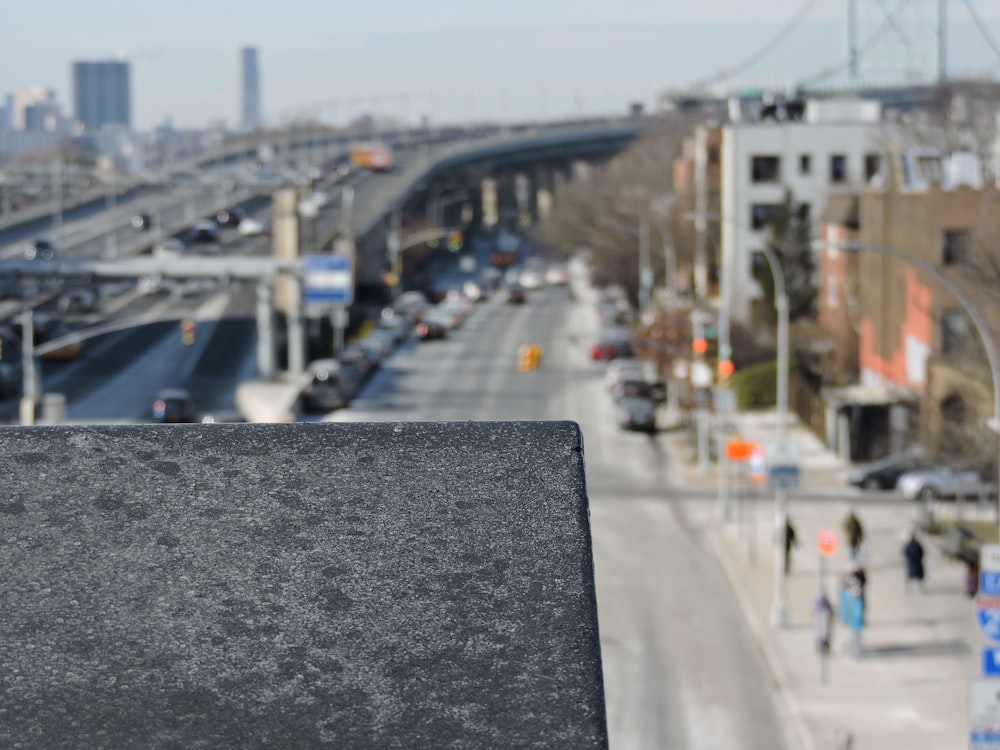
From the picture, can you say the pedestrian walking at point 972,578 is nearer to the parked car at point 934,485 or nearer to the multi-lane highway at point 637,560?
the multi-lane highway at point 637,560

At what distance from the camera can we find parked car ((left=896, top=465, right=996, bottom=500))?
130ft

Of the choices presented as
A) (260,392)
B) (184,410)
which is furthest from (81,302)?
(184,410)

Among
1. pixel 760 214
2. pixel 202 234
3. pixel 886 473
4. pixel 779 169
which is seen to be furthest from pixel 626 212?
pixel 886 473

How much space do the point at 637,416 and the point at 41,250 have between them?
2279 cm

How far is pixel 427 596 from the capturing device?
174 inches

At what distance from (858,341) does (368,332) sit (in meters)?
30.3

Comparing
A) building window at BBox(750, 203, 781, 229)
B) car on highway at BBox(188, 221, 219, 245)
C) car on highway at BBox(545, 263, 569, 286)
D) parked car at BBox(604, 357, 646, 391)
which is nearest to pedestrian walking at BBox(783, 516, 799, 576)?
parked car at BBox(604, 357, 646, 391)

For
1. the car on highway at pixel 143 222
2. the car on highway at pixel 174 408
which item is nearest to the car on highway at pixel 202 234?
the car on highway at pixel 143 222

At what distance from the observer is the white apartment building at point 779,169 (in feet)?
261

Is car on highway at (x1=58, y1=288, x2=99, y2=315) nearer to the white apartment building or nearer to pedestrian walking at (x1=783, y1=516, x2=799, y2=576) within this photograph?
the white apartment building

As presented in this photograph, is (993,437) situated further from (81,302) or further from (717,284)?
(717,284)

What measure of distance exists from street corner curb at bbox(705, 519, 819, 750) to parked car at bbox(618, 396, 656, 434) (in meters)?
14.0

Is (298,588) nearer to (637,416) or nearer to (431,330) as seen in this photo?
(637,416)

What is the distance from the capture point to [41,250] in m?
62.3
